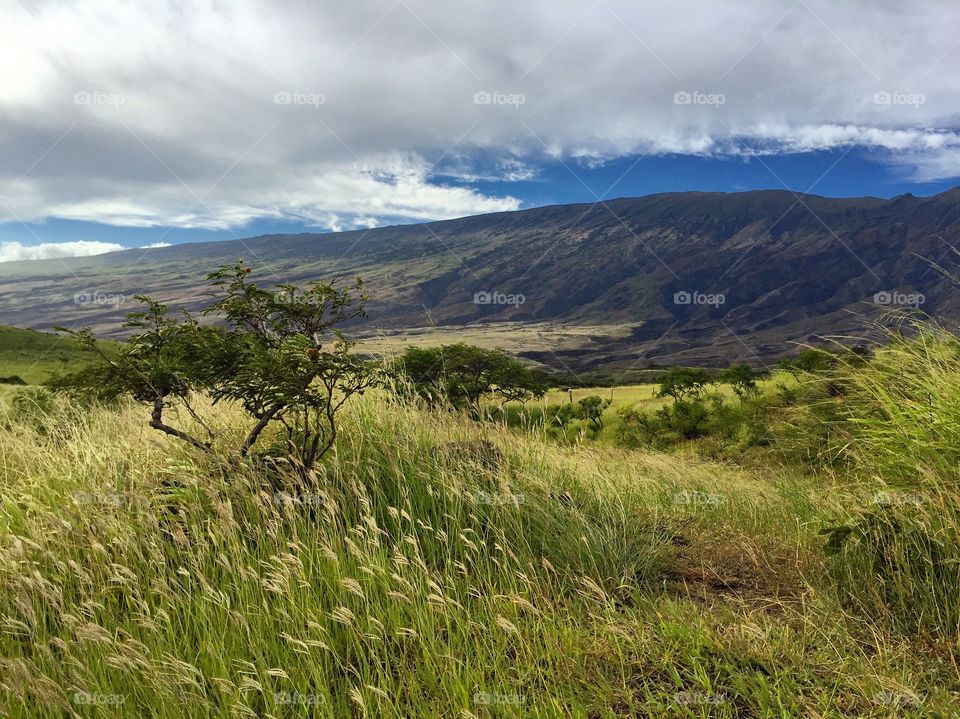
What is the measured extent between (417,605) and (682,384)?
1351 inches

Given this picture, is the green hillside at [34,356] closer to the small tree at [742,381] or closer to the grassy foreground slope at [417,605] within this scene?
the grassy foreground slope at [417,605]

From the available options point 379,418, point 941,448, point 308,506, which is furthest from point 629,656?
point 379,418

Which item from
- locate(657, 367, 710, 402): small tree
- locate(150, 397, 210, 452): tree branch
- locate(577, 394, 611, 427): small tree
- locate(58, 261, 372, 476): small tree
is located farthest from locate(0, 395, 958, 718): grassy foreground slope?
locate(577, 394, 611, 427): small tree

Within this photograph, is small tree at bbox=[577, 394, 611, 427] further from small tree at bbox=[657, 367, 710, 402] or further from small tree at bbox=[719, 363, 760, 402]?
small tree at bbox=[719, 363, 760, 402]

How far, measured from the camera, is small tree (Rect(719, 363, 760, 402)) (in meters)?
31.2

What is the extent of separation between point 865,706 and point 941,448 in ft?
8.99

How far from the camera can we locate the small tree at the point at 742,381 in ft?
102

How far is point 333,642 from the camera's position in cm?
377

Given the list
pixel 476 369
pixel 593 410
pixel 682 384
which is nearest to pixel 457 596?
pixel 476 369

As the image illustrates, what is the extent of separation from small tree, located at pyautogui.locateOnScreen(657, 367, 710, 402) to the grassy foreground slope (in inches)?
1192

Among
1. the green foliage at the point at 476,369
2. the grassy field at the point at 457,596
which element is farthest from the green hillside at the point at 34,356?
the grassy field at the point at 457,596

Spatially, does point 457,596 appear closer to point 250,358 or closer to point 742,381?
point 250,358

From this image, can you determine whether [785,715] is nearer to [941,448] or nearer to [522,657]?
[522,657]

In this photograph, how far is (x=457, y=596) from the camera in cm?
420
